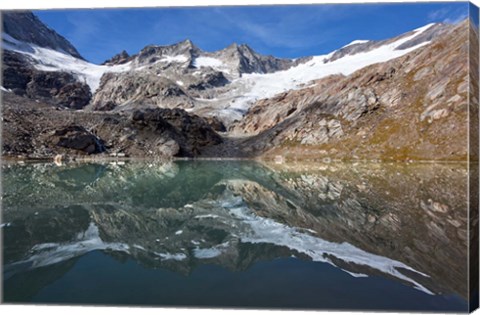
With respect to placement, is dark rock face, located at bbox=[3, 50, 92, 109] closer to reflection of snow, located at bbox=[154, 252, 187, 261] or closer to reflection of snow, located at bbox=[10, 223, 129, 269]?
reflection of snow, located at bbox=[10, 223, 129, 269]

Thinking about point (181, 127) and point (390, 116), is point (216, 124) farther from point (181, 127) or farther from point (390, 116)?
point (390, 116)

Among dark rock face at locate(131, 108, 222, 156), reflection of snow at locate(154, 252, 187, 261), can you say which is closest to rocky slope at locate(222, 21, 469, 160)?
dark rock face at locate(131, 108, 222, 156)

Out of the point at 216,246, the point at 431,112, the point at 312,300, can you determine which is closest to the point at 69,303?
the point at 312,300

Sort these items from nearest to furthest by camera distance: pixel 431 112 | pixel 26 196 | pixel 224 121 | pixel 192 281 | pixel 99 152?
pixel 192 281, pixel 26 196, pixel 431 112, pixel 99 152, pixel 224 121

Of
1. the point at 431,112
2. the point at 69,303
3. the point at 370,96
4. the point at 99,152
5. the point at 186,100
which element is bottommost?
the point at 69,303

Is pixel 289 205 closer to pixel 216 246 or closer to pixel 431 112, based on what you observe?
pixel 216 246

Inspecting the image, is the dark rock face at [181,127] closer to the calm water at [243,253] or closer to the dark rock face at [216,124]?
the dark rock face at [216,124]

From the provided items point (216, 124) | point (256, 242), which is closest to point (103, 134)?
point (216, 124)
